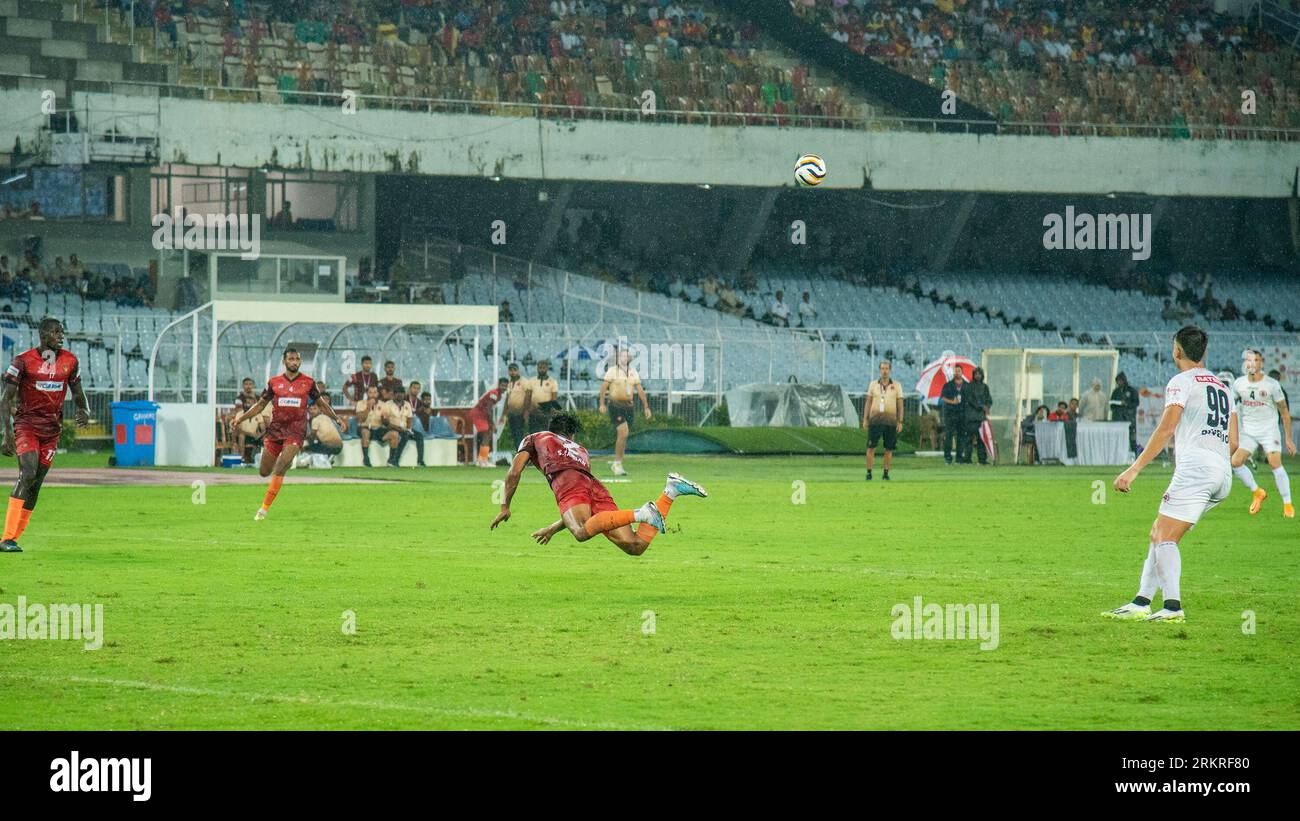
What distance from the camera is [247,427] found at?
32344mm

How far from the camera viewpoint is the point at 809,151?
4888 cm

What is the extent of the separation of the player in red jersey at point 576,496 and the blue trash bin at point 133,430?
20325 millimetres

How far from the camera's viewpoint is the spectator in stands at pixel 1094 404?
37.8 m

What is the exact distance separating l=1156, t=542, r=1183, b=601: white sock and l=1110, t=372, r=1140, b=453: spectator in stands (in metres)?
26.4

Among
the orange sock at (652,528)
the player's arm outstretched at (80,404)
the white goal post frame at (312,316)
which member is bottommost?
the orange sock at (652,528)

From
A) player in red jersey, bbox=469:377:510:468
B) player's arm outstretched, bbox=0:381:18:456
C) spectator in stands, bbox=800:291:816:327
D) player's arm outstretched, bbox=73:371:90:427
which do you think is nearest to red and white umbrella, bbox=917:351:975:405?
spectator in stands, bbox=800:291:816:327

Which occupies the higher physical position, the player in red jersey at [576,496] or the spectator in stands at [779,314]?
the spectator in stands at [779,314]

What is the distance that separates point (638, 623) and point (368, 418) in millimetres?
21831

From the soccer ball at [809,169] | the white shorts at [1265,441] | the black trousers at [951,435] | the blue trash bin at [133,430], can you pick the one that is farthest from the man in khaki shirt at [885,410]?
the blue trash bin at [133,430]

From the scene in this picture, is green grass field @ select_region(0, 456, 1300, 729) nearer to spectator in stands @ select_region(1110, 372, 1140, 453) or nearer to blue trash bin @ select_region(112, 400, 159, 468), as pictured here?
blue trash bin @ select_region(112, 400, 159, 468)

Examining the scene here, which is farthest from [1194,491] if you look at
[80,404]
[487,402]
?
[487,402]

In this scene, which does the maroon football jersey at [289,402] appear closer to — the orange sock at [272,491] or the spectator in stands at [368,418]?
the orange sock at [272,491]

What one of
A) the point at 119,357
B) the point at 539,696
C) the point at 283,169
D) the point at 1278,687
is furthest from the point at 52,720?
the point at 283,169

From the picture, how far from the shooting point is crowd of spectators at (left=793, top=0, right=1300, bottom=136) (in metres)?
52.5
